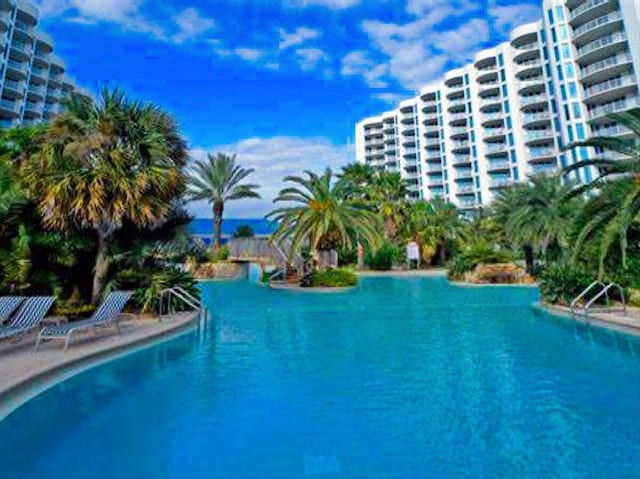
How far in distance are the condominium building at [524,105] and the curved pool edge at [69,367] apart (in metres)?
31.2

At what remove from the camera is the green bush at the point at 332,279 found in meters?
25.0

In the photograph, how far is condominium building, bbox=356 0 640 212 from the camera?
4647 cm

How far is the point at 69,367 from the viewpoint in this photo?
728 cm

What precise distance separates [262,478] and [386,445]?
1.46m

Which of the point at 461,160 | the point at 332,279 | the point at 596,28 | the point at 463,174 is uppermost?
the point at 596,28

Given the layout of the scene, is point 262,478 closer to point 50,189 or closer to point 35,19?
point 50,189

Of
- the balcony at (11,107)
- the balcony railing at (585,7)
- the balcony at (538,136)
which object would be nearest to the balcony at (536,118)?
the balcony at (538,136)

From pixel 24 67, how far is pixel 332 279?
5952 cm

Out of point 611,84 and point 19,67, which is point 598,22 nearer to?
point 611,84

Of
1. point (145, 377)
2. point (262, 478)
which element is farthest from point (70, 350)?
point (262, 478)

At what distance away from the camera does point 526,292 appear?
21688mm

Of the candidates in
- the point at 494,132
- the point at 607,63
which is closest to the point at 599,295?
the point at 607,63

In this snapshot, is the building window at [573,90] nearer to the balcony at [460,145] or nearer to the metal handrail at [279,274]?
the balcony at [460,145]

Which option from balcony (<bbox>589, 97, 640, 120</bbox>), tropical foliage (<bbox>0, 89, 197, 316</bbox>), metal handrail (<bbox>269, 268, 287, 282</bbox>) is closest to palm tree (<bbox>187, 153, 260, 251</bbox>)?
metal handrail (<bbox>269, 268, 287, 282</bbox>)
